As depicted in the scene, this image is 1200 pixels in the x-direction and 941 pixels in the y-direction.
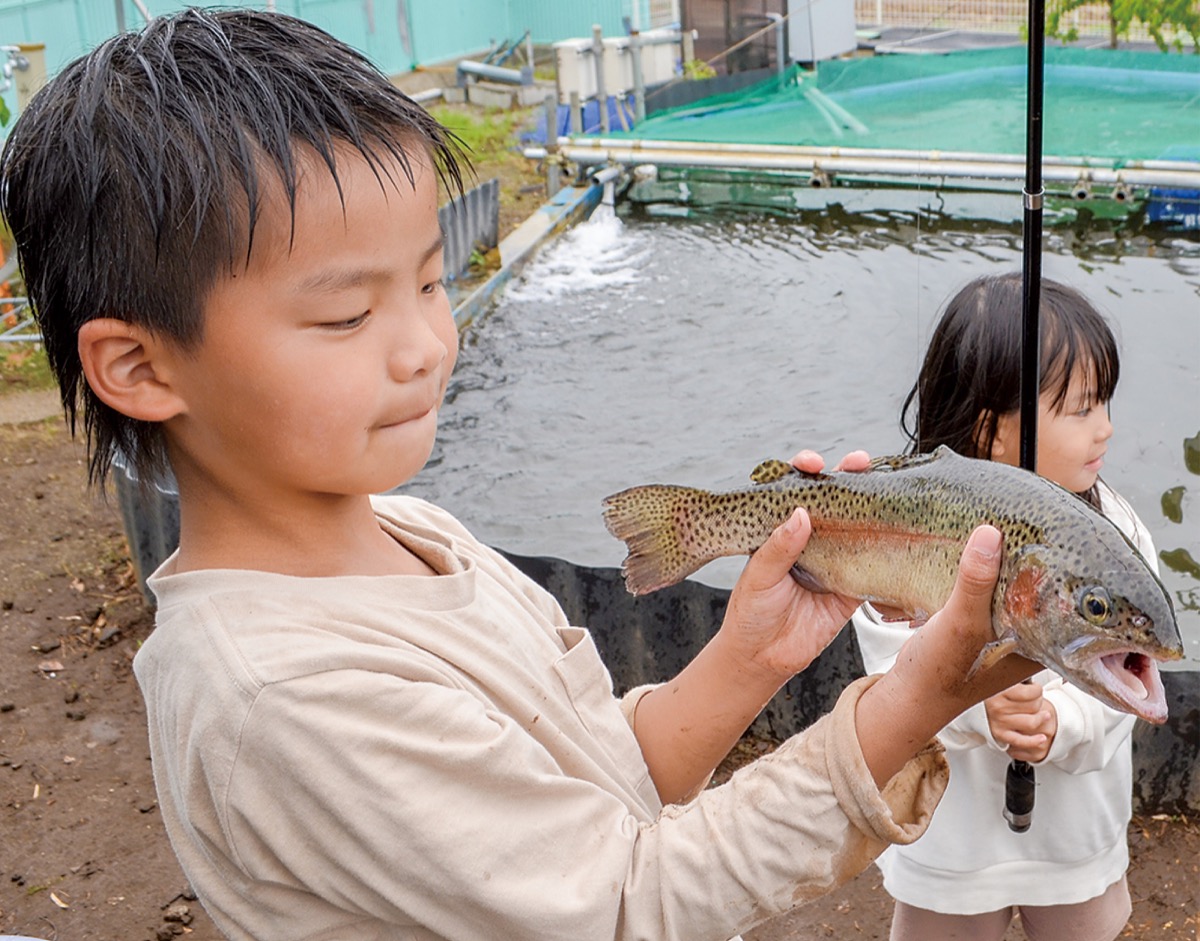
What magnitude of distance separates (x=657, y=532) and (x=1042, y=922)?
1510mm

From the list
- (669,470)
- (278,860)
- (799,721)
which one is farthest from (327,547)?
(669,470)

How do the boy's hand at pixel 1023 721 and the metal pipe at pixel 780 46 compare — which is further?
the metal pipe at pixel 780 46

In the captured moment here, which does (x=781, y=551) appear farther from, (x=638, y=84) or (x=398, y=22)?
(x=398, y=22)

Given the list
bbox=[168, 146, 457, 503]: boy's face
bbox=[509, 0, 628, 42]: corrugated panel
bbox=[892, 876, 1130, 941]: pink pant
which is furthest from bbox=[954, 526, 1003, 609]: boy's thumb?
bbox=[509, 0, 628, 42]: corrugated panel

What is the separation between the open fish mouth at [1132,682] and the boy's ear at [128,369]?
41.5 inches

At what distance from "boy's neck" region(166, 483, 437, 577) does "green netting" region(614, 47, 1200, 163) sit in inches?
262

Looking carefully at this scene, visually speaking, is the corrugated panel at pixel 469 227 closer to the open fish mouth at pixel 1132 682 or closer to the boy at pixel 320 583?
the boy at pixel 320 583

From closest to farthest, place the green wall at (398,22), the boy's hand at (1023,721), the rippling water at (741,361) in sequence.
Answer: the boy's hand at (1023,721)
the rippling water at (741,361)
the green wall at (398,22)

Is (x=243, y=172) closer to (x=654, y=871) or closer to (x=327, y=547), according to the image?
(x=327, y=547)

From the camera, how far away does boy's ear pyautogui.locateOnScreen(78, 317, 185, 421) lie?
58.7 inches

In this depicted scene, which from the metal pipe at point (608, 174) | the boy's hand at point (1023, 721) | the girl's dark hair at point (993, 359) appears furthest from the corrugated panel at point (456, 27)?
the boy's hand at point (1023, 721)

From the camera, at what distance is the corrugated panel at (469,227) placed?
8.48 meters

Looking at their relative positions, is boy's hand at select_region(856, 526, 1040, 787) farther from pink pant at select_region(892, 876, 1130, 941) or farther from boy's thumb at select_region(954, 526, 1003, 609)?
pink pant at select_region(892, 876, 1130, 941)

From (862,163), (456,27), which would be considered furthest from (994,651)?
(456,27)
